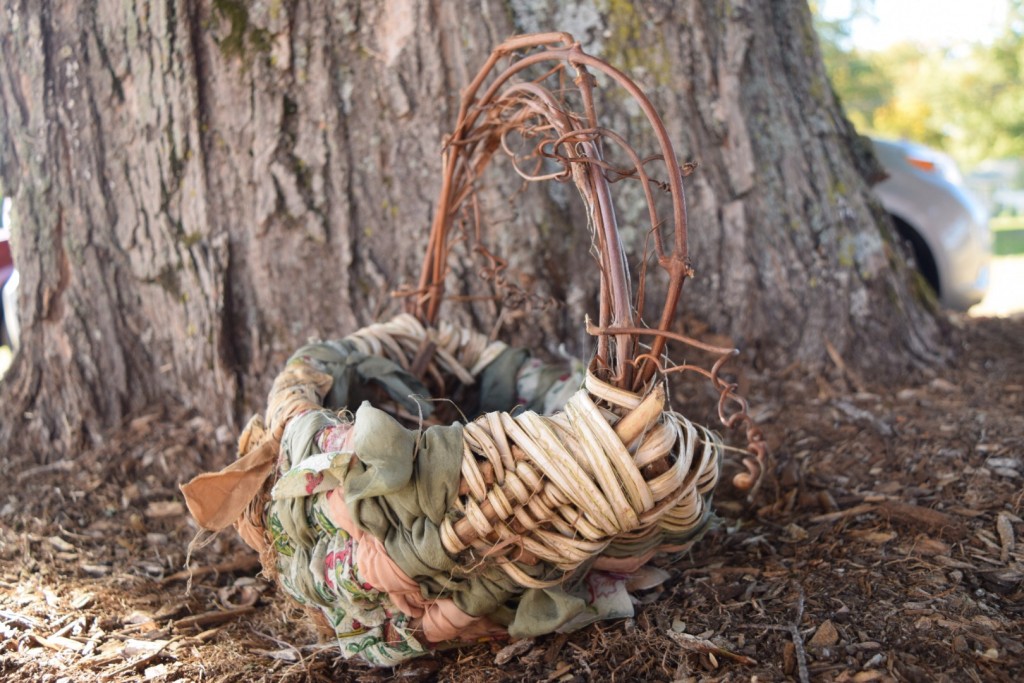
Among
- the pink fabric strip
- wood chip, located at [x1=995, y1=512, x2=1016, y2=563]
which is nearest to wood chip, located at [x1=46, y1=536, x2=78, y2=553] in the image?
the pink fabric strip

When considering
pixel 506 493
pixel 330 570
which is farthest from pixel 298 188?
pixel 506 493

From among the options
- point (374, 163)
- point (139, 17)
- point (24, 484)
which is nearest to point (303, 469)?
point (374, 163)

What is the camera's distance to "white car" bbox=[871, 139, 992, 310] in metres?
3.58

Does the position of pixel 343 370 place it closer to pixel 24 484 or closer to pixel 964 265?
pixel 24 484

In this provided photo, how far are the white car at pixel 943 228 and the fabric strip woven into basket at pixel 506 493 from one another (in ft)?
8.84

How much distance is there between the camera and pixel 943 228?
3.57 metres

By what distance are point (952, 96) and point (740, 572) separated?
1932 cm

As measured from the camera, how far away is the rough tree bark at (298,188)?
2.24m

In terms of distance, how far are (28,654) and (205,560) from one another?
47 centimetres

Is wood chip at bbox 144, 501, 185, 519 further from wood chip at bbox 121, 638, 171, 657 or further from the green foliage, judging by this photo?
the green foliage

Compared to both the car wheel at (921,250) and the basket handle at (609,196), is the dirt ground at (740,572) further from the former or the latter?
the car wheel at (921,250)

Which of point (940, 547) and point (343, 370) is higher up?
point (343, 370)

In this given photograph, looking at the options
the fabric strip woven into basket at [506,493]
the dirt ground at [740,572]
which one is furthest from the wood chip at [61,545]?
the fabric strip woven into basket at [506,493]

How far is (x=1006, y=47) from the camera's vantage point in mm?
15266
